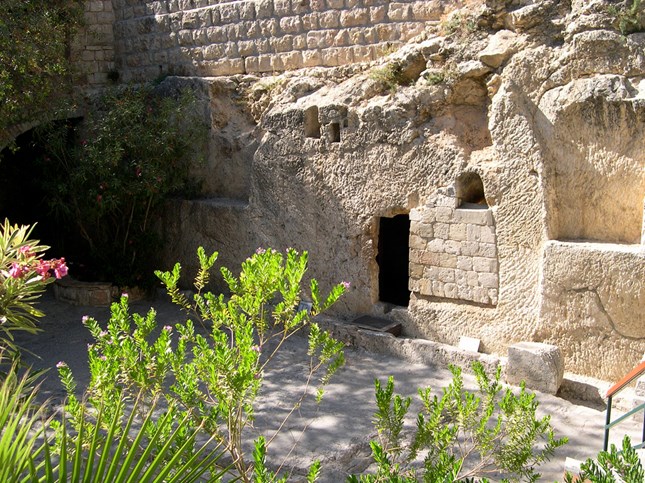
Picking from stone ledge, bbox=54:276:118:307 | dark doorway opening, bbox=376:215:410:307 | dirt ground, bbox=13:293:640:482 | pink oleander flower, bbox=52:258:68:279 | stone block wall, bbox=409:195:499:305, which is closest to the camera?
pink oleander flower, bbox=52:258:68:279

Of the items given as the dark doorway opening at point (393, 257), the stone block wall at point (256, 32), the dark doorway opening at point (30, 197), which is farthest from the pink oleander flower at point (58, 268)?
the dark doorway opening at point (30, 197)

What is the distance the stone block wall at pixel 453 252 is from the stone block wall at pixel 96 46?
19.5 ft

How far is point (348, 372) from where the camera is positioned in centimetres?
741

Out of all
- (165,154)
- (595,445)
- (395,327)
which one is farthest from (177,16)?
(595,445)

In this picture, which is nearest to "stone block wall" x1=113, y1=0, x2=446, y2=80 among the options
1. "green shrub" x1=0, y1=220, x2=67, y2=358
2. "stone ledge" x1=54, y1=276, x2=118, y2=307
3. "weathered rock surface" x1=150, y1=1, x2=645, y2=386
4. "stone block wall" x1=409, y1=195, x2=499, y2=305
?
"weathered rock surface" x1=150, y1=1, x2=645, y2=386

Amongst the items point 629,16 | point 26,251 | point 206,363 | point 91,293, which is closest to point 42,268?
point 26,251

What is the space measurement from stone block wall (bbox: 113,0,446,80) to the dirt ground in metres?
3.62

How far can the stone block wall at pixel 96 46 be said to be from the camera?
424 inches

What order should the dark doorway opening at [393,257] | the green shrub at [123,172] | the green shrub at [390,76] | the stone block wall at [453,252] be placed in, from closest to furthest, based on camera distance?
the stone block wall at [453,252] < the green shrub at [390,76] < the green shrub at [123,172] < the dark doorway opening at [393,257]

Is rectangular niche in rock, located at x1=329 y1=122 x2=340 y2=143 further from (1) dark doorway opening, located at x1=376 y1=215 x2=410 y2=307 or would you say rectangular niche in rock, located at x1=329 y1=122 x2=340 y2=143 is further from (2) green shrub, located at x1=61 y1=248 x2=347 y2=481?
(2) green shrub, located at x1=61 y1=248 x2=347 y2=481

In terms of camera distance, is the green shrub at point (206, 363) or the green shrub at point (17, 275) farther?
the green shrub at point (17, 275)

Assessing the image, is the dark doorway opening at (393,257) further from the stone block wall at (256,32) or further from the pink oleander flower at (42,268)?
the pink oleander flower at (42,268)

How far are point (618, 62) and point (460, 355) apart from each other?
3.16m

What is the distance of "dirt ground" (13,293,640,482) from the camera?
18.9 feet
